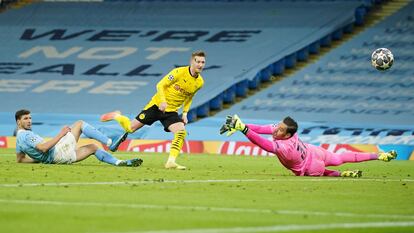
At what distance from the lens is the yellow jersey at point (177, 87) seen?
68.6 feet

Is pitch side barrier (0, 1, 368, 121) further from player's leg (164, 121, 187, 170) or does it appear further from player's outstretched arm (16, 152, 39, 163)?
player's outstretched arm (16, 152, 39, 163)

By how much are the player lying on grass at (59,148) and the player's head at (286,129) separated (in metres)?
3.50

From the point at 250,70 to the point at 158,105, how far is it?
16038 mm

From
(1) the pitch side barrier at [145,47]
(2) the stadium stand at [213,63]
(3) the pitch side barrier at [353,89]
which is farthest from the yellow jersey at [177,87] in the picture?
(1) the pitch side barrier at [145,47]

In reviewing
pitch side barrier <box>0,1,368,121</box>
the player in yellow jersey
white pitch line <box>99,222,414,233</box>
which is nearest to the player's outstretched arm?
the player in yellow jersey

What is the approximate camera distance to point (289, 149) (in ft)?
59.1

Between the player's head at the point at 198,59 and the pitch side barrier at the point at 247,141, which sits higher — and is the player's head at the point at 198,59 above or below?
above

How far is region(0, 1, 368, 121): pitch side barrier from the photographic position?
3703 cm

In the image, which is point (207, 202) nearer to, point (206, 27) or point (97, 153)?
point (97, 153)

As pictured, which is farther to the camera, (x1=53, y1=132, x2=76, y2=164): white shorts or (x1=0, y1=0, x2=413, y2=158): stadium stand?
(x1=0, y1=0, x2=413, y2=158): stadium stand

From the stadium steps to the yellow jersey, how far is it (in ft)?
47.1

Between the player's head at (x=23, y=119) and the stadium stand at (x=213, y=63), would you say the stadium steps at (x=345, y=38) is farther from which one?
the player's head at (x=23, y=119)

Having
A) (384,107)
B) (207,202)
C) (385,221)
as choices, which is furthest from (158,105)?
(384,107)

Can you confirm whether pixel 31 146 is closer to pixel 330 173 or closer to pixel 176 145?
pixel 176 145
